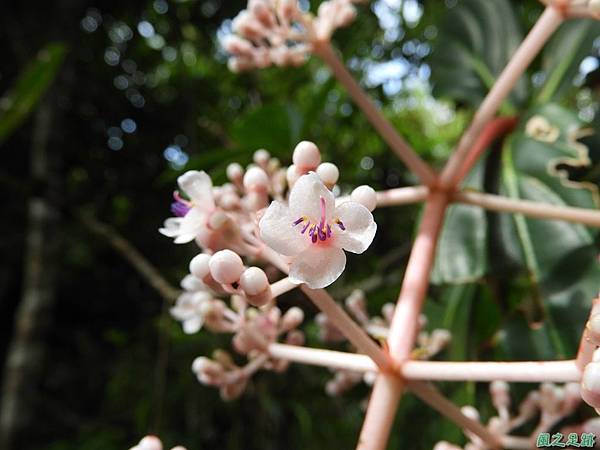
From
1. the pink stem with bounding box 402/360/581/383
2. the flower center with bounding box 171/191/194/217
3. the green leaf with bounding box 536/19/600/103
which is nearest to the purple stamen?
the flower center with bounding box 171/191/194/217

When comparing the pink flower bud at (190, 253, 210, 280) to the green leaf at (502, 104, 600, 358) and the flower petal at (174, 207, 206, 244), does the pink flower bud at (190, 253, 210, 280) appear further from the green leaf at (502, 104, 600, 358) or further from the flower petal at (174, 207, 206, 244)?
the green leaf at (502, 104, 600, 358)

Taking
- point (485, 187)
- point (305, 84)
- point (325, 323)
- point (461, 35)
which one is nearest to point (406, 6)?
point (305, 84)

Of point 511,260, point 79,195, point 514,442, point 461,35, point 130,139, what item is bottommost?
point 514,442

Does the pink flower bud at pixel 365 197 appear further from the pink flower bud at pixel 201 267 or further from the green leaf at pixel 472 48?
the green leaf at pixel 472 48

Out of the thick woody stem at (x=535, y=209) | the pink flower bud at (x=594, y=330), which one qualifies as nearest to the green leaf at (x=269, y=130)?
the thick woody stem at (x=535, y=209)

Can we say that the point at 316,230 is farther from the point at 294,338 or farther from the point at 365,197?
the point at 294,338

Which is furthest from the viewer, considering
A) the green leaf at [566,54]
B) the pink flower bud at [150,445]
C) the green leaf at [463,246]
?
the green leaf at [566,54]

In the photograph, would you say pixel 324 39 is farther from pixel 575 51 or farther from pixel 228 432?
pixel 228 432
